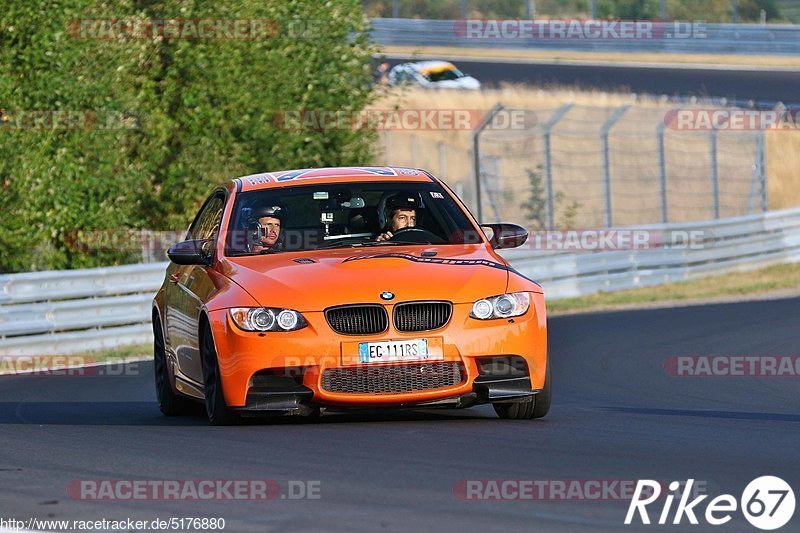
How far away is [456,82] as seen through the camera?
45.8 m

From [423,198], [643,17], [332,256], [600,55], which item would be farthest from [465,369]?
[643,17]

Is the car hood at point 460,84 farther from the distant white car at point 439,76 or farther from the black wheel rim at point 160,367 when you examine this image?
the black wheel rim at point 160,367

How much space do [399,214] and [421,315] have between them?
1529 mm

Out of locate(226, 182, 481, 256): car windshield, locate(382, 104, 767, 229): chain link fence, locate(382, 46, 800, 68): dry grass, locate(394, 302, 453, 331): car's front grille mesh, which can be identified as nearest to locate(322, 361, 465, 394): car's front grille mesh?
locate(394, 302, 453, 331): car's front grille mesh

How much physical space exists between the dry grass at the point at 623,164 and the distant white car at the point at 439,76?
4.37 meters

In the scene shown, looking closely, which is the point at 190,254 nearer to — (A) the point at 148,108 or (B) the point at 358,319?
(B) the point at 358,319

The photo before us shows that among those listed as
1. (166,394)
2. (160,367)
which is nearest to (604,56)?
(160,367)

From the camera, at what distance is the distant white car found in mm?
45594

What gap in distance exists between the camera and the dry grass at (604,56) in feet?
155

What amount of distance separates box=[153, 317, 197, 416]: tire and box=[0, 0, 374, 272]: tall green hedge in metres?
10.4

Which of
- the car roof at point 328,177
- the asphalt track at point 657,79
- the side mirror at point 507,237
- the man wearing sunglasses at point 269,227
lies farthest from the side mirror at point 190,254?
the asphalt track at point 657,79

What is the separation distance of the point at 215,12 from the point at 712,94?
21.2 m

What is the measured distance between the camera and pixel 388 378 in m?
8.70

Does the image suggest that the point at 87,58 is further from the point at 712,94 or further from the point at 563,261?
the point at 712,94
